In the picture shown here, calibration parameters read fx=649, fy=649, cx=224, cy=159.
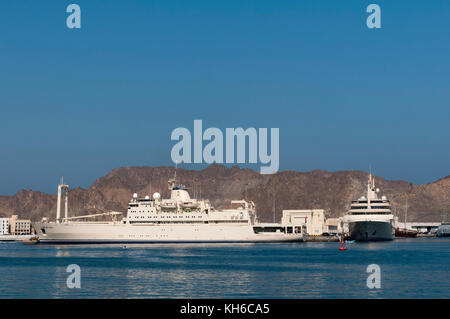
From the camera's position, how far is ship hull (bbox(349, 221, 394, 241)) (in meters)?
118

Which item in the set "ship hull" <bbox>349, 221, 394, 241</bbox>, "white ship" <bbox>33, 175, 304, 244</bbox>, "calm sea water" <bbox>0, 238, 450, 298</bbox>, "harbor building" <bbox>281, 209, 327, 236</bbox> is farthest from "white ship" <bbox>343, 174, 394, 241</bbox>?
"harbor building" <bbox>281, 209, 327, 236</bbox>

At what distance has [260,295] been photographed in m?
37.0

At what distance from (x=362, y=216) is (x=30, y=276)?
8385 cm

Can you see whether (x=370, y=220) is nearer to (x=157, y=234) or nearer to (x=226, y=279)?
(x=157, y=234)

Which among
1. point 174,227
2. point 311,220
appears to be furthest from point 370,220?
point 311,220

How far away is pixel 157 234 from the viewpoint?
103188mm

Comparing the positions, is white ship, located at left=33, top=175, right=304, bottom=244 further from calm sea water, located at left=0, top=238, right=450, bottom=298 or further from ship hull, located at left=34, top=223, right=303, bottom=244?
calm sea water, located at left=0, top=238, right=450, bottom=298

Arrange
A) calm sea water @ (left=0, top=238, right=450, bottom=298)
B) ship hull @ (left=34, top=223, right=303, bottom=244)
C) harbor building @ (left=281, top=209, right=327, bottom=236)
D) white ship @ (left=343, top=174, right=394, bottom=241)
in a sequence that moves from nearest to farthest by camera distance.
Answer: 1. calm sea water @ (left=0, top=238, right=450, bottom=298)
2. ship hull @ (left=34, top=223, right=303, bottom=244)
3. white ship @ (left=343, top=174, right=394, bottom=241)
4. harbor building @ (left=281, top=209, right=327, bottom=236)

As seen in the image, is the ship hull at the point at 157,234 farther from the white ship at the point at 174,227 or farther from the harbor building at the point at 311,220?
the harbor building at the point at 311,220

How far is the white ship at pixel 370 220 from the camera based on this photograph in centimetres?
11888

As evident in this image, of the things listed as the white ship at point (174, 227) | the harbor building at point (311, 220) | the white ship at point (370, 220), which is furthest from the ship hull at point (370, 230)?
the harbor building at point (311, 220)
